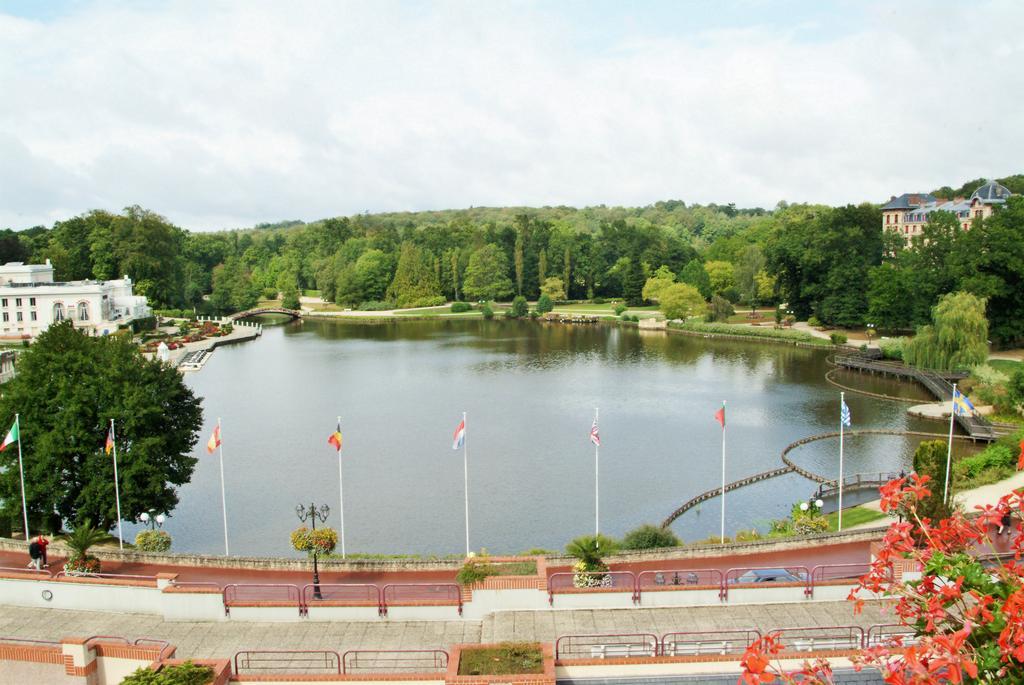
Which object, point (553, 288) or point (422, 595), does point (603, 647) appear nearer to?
point (422, 595)

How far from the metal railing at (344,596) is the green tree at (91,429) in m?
9.56

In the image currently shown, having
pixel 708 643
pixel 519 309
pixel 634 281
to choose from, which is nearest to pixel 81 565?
pixel 708 643

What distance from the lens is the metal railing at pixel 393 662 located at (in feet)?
47.7

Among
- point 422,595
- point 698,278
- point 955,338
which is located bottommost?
point 422,595

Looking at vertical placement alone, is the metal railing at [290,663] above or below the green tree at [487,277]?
below

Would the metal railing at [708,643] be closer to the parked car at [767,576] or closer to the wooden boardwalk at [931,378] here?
the parked car at [767,576]

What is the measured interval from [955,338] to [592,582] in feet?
149

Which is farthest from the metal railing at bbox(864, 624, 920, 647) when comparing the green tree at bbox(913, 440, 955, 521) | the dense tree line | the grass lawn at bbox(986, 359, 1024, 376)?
the dense tree line

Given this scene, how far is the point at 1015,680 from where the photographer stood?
8289mm

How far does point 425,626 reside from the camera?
17.1 meters

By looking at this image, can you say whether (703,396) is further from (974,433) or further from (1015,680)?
(1015,680)

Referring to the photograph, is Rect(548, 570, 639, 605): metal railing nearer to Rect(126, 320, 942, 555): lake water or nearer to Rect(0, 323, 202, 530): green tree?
Rect(126, 320, 942, 555): lake water

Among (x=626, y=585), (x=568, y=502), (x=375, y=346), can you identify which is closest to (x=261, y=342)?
(x=375, y=346)

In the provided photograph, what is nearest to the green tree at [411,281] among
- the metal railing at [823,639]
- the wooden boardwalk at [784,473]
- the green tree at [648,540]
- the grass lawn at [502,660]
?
the wooden boardwalk at [784,473]
